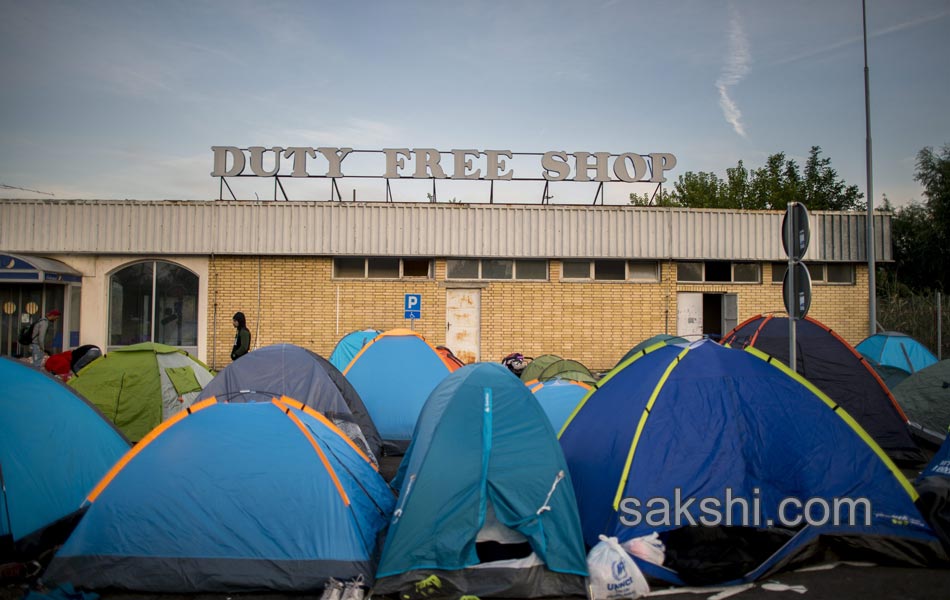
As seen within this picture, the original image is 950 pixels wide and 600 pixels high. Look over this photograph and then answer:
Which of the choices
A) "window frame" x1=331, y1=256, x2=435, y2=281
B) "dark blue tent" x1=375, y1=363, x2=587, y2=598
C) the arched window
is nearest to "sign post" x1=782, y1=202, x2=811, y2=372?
"dark blue tent" x1=375, y1=363, x2=587, y2=598

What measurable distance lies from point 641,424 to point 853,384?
16.2 ft

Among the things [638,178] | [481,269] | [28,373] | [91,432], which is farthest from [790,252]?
[638,178]

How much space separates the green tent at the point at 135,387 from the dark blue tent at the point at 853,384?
830 centimetres

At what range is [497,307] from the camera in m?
17.8

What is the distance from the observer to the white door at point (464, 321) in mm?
17781

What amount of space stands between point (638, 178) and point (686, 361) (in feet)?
47.5

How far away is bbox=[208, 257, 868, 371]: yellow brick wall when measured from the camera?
17.4 metres

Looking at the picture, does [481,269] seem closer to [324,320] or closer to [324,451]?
[324,320]

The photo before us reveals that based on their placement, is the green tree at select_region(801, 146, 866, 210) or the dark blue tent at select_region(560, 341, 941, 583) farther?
the green tree at select_region(801, 146, 866, 210)

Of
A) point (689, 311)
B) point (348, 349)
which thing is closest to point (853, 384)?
point (348, 349)

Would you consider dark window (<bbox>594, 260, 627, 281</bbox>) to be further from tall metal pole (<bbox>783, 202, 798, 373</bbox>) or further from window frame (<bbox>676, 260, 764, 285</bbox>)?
tall metal pole (<bbox>783, 202, 798, 373</bbox>)

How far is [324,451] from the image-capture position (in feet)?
17.1

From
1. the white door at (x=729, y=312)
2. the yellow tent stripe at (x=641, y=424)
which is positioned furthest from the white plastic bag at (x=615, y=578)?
the white door at (x=729, y=312)

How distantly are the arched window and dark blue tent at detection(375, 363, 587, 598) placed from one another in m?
14.8
